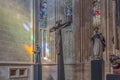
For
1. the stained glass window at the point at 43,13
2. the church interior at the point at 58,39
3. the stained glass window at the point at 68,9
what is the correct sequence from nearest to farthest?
the church interior at the point at 58,39 < the stained glass window at the point at 43,13 < the stained glass window at the point at 68,9

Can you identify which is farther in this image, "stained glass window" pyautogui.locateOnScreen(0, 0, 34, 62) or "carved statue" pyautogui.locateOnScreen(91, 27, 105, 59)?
"stained glass window" pyautogui.locateOnScreen(0, 0, 34, 62)

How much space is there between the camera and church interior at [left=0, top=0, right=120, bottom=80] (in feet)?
36.6

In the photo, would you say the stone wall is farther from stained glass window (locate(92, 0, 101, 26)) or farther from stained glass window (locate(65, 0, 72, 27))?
stained glass window (locate(65, 0, 72, 27))

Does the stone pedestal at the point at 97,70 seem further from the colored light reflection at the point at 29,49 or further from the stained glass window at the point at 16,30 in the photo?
the colored light reflection at the point at 29,49

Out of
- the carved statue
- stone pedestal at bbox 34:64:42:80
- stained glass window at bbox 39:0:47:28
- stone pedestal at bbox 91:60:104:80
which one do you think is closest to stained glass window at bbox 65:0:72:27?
stained glass window at bbox 39:0:47:28

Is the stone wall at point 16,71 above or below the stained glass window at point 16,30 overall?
below

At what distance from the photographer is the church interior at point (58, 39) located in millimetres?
11148

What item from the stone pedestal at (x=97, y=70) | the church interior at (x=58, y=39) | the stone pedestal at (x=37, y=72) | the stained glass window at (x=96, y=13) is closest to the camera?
the stone pedestal at (x=97, y=70)

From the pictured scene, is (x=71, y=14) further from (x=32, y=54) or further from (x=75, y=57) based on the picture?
(x=32, y=54)

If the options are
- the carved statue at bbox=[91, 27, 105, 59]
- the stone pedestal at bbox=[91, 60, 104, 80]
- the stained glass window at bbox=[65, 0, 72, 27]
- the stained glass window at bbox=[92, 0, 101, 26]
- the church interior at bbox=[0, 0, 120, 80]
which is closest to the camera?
the stone pedestal at bbox=[91, 60, 104, 80]

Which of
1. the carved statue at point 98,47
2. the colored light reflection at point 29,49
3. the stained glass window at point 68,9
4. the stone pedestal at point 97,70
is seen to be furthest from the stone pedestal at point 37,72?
the stained glass window at point 68,9

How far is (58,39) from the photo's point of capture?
11531 millimetres

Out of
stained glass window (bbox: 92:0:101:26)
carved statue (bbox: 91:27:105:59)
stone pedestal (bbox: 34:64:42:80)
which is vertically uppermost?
stained glass window (bbox: 92:0:101:26)

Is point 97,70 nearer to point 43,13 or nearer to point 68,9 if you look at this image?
point 43,13
